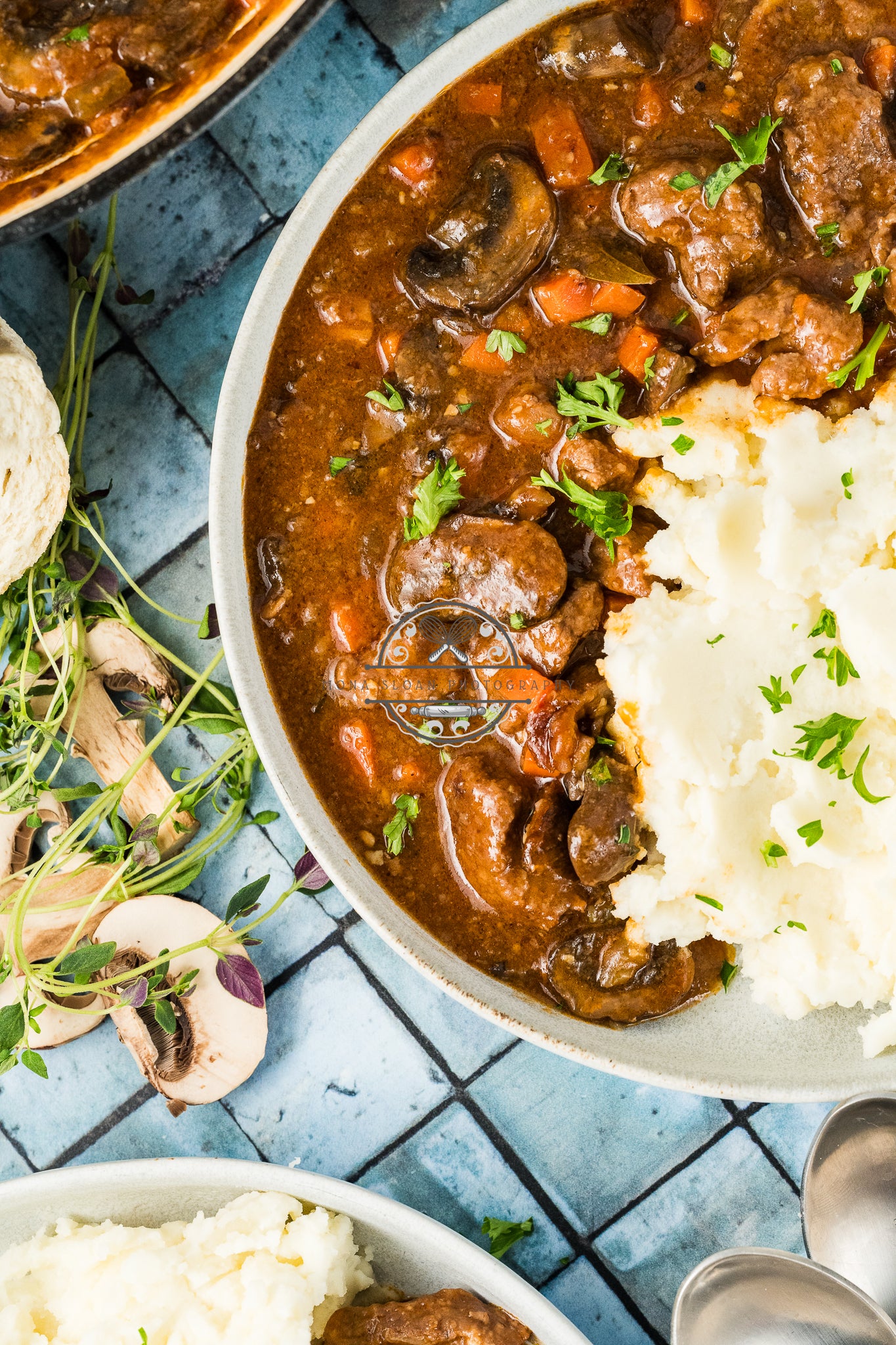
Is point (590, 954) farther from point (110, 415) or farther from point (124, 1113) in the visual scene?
point (110, 415)

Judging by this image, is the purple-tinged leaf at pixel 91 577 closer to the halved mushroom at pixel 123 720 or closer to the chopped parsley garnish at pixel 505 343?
the halved mushroom at pixel 123 720

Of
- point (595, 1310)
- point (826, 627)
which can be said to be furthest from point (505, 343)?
point (595, 1310)

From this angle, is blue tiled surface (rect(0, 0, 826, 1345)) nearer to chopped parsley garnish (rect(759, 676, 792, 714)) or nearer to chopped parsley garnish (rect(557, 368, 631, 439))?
chopped parsley garnish (rect(557, 368, 631, 439))

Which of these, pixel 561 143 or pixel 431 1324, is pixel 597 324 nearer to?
pixel 561 143

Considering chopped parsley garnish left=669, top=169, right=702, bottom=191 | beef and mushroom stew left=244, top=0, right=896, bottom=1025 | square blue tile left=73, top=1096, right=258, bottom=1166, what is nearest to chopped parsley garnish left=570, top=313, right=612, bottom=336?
beef and mushroom stew left=244, top=0, right=896, bottom=1025

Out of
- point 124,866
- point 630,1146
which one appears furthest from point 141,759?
point 630,1146

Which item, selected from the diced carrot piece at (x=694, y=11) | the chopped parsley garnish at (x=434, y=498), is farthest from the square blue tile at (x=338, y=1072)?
the diced carrot piece at (x=694, y=11)
